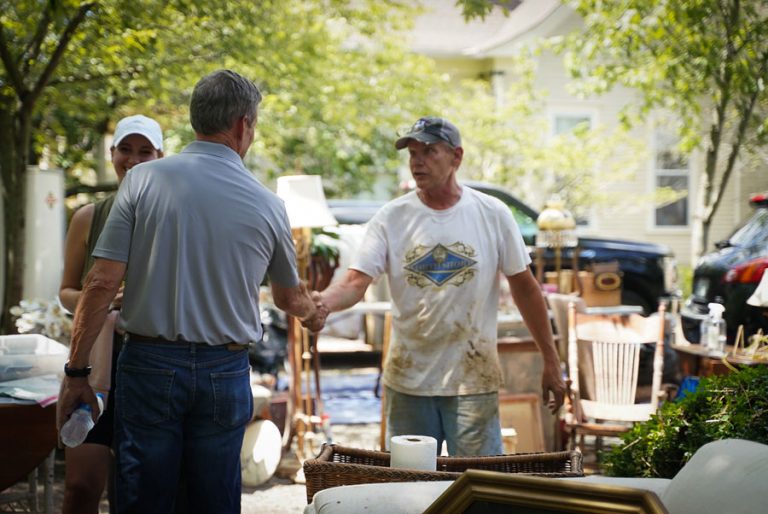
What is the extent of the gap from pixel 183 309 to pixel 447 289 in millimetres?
1467

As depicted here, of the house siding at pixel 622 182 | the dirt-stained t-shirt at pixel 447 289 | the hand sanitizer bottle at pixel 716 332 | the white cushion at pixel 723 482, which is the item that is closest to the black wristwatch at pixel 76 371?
the dirt-stained t-shirt at pixel 447 289

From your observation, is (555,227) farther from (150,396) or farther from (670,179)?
(670,179)

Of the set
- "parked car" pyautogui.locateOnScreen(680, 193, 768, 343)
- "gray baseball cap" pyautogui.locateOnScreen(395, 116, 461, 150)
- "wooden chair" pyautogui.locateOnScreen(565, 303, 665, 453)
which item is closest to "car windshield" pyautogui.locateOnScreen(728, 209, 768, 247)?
"parked car" pyautogui.locateOnScreen(680, 193, 768, 343)

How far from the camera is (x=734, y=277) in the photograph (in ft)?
24.8

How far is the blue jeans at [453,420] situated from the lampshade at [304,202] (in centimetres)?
228

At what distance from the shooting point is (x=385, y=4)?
1203cm

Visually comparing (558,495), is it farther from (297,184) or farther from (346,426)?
(346,426)

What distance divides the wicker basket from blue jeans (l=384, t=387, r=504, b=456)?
27.5 inches

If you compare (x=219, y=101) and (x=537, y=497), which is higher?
(x=219, y=101)

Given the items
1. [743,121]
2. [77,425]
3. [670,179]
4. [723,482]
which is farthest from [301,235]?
[670,179]

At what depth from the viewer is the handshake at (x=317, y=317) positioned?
3787mm

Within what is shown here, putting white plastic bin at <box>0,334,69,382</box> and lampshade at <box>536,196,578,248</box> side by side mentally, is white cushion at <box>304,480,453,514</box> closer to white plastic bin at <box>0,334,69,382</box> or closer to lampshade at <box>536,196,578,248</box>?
white plastic bin at <box>0,334,69,382</box>

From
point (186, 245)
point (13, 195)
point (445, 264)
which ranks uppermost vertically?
point (13, 195)

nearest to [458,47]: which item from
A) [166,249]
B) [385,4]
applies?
[385,4]
